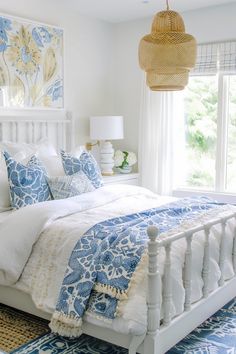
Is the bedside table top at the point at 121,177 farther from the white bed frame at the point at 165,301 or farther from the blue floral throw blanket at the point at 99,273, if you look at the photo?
the blue floral throw blanket at the point at 99,273

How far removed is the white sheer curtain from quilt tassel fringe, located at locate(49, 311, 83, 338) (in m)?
2.77

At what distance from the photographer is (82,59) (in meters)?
4.96

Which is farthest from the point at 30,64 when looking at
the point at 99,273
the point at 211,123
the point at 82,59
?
the point at 99,273

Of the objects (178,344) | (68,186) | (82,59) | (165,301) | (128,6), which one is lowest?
(178,344)

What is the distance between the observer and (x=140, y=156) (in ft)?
17.1

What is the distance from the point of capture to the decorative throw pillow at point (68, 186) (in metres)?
3.42

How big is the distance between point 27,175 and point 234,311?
1.77m

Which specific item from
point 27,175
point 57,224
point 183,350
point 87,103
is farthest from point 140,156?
point 183,350

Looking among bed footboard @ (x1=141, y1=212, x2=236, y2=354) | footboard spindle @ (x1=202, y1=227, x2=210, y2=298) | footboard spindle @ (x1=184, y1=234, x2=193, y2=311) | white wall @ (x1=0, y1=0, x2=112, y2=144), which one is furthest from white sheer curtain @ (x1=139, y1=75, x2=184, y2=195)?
footboard spindle @ (x1=184, y1=234, x2=193, y2=311)

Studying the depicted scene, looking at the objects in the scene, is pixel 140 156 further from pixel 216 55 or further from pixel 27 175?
pixel 27 175

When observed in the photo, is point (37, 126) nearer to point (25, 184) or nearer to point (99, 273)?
point (25, 184)

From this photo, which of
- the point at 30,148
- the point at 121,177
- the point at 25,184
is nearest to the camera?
the point at 25,184

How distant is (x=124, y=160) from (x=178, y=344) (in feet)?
8.95

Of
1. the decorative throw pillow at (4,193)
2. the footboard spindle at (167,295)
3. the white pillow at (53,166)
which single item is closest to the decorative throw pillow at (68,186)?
the white pillow at (53,166)
